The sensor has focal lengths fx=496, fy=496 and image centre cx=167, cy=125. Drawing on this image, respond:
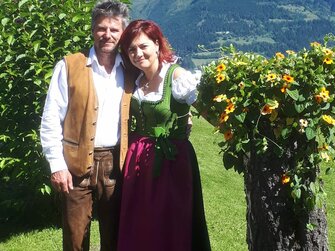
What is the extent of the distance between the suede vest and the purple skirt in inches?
5.7

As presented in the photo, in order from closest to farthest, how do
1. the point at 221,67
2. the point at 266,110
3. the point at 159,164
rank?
the point at 266,110 < the point at 221,67 < the point at 159,164

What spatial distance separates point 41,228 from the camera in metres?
6.57

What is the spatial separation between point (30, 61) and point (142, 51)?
2.60 metres

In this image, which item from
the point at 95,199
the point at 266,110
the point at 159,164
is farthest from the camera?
the point at 95,199

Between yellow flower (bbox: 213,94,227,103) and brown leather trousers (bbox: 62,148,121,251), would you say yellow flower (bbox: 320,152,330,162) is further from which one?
brown leather trousers (bbox: 62,148,121,251)

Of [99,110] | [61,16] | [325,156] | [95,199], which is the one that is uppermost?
[61,16]

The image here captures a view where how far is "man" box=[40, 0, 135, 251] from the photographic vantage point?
3371 mm

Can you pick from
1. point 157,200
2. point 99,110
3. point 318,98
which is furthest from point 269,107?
point 99,110

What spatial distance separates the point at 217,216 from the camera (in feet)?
24.1

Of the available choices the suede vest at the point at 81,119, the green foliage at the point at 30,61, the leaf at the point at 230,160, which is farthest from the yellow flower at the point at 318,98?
the green foliage at the point at 30,61

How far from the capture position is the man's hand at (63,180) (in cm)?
337

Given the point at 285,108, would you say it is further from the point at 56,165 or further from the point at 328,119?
the point at 56,165

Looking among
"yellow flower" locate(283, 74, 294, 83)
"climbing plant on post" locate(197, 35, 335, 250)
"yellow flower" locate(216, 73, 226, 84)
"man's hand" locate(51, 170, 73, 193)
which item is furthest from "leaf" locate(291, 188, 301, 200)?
"man's hand" locate(51, 170, 73, 193)

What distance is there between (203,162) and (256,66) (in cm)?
756
